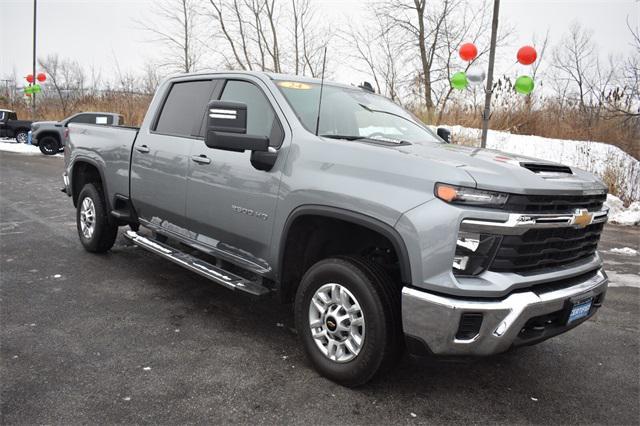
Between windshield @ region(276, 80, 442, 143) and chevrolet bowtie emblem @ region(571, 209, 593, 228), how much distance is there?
1342 millimetres

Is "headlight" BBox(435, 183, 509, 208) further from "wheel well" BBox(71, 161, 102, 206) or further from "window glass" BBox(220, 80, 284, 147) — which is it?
"wheel well" BBox(71, 161, 102, 206)

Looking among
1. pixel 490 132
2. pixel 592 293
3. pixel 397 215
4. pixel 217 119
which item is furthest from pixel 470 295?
pixel 490 132

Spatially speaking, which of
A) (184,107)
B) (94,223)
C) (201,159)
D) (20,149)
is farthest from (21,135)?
(201,159)

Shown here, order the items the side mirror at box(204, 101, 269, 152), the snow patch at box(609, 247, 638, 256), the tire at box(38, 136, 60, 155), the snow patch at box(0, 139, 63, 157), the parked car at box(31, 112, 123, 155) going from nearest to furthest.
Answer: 1. the side mirror at box(204, 101, 269, 152)
2. the snow patch at box(609, 247, 638, 256)
3. the parked car at box(31, 112, 123, 155)
4. the tire at box(38, 136, 60, 155)
5. the snow patch at box(0, 139, 63, 157)

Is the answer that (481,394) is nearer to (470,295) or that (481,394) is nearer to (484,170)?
(470,295)

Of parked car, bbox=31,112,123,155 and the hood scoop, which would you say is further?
parked car, bbox=31,112,123,155

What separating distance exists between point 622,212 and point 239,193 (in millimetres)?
9474

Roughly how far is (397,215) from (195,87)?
2.79 m

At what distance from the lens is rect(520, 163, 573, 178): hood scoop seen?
299cm

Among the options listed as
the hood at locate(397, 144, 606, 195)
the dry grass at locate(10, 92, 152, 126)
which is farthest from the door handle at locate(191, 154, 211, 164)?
the dry grass at locate(10, 92, 152, 126)

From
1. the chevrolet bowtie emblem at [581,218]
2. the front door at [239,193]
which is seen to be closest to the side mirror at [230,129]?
the front door at [239,193]

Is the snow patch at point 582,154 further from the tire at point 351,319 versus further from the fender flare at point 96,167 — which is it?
the tire at point 351,319

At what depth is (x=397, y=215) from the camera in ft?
9.16

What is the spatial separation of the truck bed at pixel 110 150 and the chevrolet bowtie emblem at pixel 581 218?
13.2 feet
